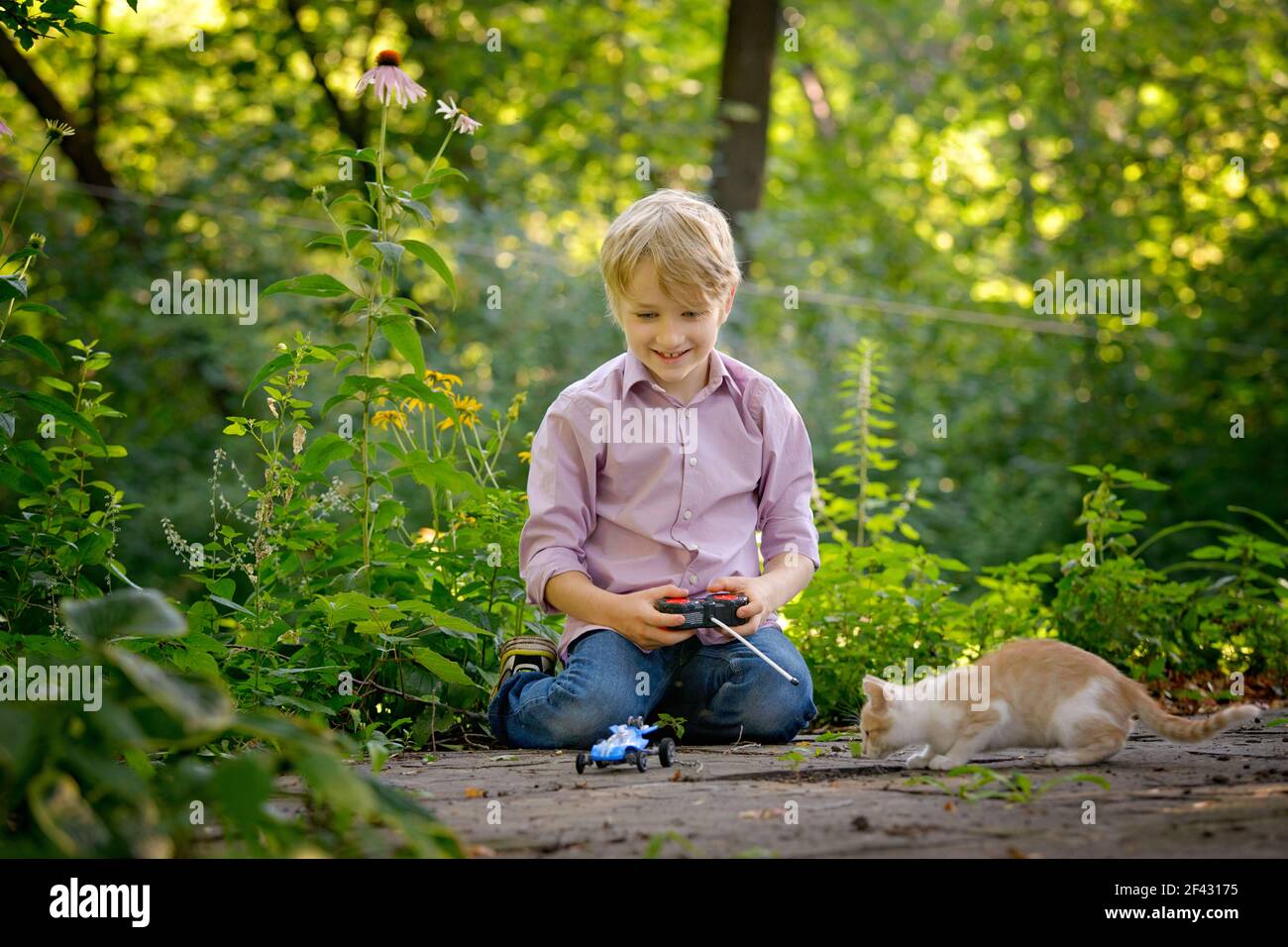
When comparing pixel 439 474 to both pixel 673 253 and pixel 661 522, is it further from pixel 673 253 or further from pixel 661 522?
pixel 673 253

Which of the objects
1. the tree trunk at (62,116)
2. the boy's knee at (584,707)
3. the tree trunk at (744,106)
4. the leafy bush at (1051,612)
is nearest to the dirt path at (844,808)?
the boy's knee at (584,707)

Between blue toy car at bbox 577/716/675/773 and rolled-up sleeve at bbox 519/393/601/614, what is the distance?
557mm

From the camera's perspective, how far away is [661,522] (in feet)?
11.1

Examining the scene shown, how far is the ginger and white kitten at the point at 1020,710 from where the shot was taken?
8.95ft

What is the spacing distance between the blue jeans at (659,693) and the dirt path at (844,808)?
8.8 inches

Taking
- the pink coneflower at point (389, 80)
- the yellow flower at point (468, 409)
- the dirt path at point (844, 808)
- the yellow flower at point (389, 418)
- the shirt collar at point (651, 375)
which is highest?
the pink coneflower at point (389, 80)

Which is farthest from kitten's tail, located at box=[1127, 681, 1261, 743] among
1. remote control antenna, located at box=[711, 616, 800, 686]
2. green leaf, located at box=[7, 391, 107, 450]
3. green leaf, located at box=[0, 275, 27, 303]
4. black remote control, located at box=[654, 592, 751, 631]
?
green leaf, located at box=[0, 275, 27, 303]

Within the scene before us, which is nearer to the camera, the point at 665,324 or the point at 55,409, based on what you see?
the point at 55,409

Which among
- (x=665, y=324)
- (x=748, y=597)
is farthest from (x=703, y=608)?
(x=665, y=324)

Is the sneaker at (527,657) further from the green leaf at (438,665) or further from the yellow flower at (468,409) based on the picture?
the yellow flower at (468,409)

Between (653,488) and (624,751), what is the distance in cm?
88

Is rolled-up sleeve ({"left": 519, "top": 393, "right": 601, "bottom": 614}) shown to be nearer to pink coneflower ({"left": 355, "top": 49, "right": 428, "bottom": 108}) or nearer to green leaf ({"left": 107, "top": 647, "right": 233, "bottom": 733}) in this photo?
pink coneflower ({"left": 355, "top": 49, "right": 428, "bottom": 108})

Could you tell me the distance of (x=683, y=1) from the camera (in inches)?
479

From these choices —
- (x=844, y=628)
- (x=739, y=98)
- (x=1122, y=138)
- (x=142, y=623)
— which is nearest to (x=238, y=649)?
(x=142, y=623)
